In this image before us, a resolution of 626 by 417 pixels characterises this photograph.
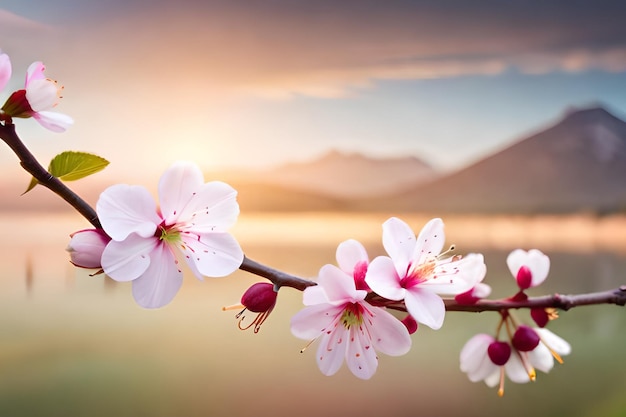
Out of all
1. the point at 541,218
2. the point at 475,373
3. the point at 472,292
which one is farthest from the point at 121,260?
the point at 541,218

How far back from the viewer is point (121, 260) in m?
0.35

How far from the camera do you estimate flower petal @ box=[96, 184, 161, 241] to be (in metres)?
0.34

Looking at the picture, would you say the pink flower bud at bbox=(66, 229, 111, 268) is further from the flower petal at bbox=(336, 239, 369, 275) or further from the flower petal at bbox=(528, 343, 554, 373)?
the flower petal at bbox=(528, 343, 554, 373)

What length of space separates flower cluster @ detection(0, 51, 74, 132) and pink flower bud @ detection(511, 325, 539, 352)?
435 mm

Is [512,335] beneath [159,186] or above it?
beneath

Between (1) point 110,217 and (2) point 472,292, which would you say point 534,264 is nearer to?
(2) point 472,292

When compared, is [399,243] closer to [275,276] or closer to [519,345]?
[275,276]

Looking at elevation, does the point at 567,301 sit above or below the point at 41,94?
below

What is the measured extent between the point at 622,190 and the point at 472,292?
143 cm

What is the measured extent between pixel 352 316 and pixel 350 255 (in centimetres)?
5

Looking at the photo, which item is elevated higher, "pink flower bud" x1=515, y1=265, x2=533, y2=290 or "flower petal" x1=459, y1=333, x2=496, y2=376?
"pink flower bud" x1=515, y1=265, x2=533, y2=290

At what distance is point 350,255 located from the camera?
40cm

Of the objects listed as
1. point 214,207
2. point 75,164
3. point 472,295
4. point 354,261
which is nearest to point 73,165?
point 75,164

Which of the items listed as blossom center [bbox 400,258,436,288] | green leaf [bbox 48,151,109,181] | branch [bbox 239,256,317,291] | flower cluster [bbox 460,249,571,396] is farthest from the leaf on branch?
flower cluster [bbox 460,249,571,396]
